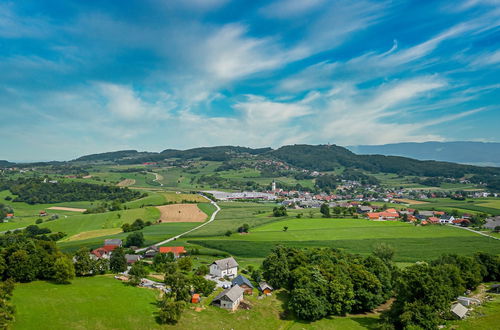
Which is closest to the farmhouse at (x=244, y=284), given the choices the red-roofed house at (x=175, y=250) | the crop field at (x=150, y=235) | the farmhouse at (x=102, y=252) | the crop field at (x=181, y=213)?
the red-roofed house at (x=175, y=250)

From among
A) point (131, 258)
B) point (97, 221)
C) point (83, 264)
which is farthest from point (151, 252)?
point (97, 221)

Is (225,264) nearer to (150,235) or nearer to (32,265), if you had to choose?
(32,265)

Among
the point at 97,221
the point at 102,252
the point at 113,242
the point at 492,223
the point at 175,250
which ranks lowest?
the point at 102,252

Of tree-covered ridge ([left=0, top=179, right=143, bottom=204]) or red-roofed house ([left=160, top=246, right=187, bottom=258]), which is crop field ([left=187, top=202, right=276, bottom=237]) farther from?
tree-covered ridge ([left=0, top=179, right=143, bottom=204])

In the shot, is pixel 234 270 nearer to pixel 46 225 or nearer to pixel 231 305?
pixel 231 305

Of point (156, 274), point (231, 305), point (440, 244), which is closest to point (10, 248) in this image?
point (156, 274)

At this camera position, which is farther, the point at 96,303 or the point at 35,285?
the point at 35,285
